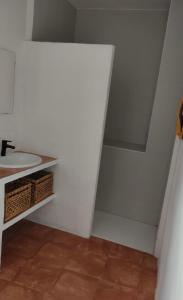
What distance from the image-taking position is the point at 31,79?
243cm

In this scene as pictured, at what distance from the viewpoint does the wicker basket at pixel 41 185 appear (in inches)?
87.1

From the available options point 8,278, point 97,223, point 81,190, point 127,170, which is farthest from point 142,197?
point 8,278

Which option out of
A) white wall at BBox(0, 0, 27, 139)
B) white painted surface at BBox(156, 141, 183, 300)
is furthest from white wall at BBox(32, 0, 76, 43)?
white painted surface at BBox(156, 141, 183, 300)

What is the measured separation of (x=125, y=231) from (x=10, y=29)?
231 centimetres

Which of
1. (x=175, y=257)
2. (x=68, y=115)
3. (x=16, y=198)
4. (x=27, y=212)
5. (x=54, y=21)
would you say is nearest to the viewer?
(x=175, y=257)

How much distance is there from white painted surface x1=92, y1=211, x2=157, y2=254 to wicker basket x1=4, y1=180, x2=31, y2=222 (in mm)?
894

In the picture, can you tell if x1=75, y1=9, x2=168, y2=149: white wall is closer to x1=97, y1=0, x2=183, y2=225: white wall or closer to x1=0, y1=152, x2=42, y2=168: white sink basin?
x1=97, y1=0, x2=183, y2=225: white wall

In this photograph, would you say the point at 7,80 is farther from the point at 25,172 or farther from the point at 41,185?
the point at 41,185

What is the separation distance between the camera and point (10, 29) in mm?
2176

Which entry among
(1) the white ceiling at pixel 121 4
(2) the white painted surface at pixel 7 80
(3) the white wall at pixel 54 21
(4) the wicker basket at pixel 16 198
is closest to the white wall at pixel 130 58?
(1) the white ceiling at pixel 121 4

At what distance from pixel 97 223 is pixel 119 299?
3.58 feet

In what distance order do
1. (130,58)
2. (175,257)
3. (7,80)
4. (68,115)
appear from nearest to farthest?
(175,257), (7,80), (68,115), (130,58)

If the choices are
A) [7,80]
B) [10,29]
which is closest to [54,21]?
[10,29]

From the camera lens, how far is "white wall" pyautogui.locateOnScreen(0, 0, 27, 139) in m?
2.10
